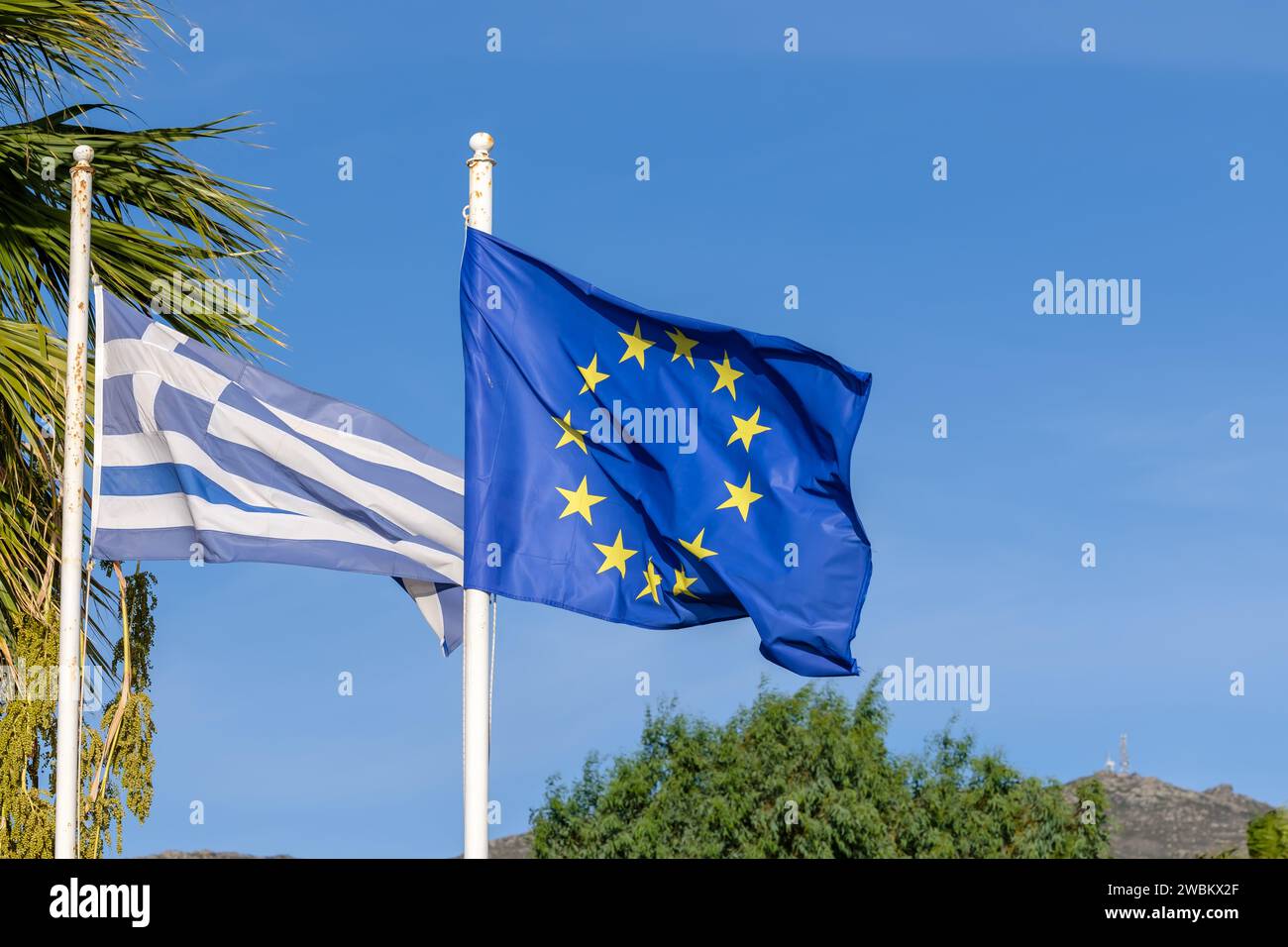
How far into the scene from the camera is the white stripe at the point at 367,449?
958 cm

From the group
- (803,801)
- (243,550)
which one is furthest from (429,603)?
(803,801)

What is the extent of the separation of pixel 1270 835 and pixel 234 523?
29.2ft

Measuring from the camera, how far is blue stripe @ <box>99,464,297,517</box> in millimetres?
9469

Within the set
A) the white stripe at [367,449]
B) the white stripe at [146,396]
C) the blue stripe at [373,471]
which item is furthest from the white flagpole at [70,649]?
the white stripe at [367,449]

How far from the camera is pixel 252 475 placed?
953 cm

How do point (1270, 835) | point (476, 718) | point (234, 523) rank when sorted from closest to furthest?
point (476, 718) → point (234, 523) → point (1270, 835)

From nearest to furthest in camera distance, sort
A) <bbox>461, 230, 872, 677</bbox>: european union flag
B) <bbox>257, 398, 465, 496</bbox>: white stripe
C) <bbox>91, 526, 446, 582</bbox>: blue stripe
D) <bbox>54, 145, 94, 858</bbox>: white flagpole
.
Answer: <bbox>461, 230, 872, 677</bbox>: european union flag < <bbox>54, 145, 94, 858</bbox>: white flagpole < <bbox>91, 526, 446, 582</bbox>: blue stripe < <bbox>257, 398, 465, 496</bbox>: white stripe

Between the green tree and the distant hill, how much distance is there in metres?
37.4

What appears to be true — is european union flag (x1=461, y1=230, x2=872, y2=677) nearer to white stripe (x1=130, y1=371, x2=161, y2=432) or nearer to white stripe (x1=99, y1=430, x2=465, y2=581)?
white stripe (x1=99, y1=430, x2=465, y2=581)

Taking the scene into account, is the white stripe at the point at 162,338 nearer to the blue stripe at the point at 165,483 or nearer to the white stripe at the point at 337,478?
the white stripe at the point at 337,478

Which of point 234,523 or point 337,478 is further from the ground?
point 337,478

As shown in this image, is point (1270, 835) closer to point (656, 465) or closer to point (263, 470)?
point (656, 465)

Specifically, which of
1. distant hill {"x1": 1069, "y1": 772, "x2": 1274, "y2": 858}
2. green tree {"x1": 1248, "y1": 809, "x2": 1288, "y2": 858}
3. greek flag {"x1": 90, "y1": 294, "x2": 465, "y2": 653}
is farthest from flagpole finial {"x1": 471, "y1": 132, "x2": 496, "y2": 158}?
distant hill {"x1": 1069, "y1": 772, "x2": 1274, "y2": 858}
